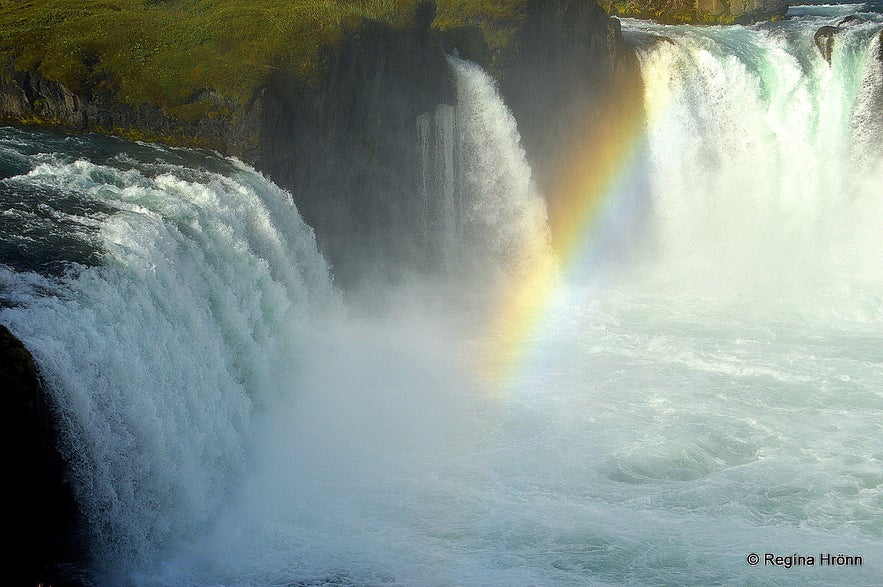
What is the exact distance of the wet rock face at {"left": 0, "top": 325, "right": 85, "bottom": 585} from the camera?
11.3m

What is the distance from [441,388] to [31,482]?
10.4m

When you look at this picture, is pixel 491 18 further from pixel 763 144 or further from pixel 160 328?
pixel 160 328

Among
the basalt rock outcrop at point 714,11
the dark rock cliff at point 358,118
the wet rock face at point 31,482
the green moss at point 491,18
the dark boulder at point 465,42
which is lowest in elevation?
the wet rock face at point 31,482

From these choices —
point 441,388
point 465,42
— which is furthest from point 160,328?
point 465,42

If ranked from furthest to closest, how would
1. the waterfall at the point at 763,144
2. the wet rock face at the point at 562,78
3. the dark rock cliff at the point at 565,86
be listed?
the waterfall at the point at 763,144 → the dark rock cliff at the point at 565,86 → the wet rock face at the point at 562,78

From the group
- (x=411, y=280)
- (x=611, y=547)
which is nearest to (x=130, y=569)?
(x=611, y=547)

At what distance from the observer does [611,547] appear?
48.0ft

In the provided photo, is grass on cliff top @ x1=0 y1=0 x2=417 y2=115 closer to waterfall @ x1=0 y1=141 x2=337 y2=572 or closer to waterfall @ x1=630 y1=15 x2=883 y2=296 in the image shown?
waterfall @ x1=0 y1=141 x2=337 y2=572

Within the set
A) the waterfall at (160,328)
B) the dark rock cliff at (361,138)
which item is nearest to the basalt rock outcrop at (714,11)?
the dark rock cliff at (361,138)

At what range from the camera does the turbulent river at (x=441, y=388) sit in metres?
13.8

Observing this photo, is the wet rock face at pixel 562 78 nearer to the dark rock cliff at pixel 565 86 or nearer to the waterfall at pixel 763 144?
the dark rock cliff at pixel 565 86

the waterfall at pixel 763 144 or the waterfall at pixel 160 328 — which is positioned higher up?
the waterfall at pixel 763 144

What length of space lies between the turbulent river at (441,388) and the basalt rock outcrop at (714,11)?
13052mm

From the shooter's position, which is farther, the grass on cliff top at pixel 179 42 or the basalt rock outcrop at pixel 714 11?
the basalt rock outcrop at pixel 714 11
